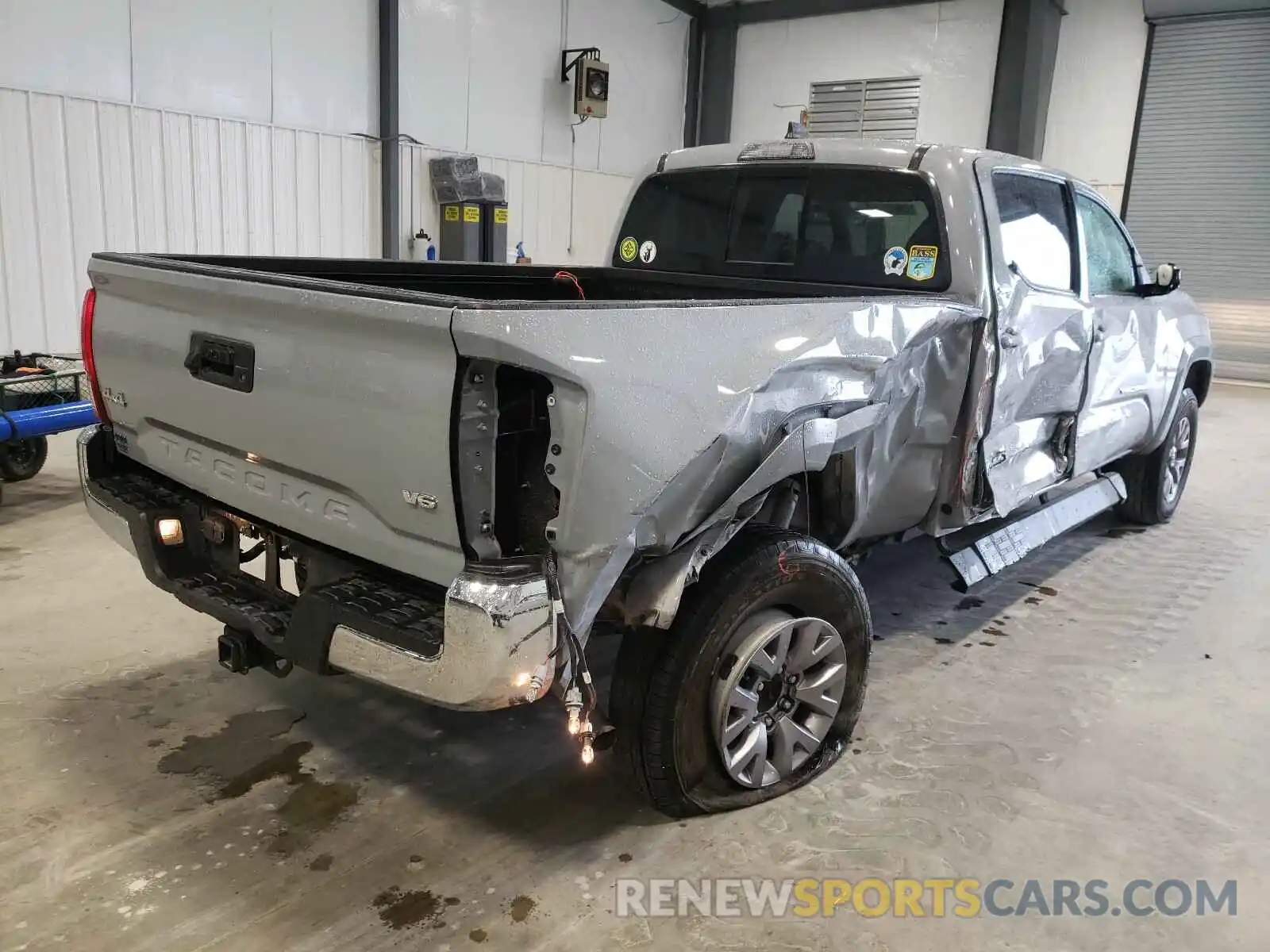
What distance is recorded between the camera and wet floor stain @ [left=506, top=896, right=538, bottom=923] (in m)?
2.14

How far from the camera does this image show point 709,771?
2484mm

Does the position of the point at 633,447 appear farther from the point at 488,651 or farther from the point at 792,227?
the point at 792,227

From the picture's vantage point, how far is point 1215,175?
39.5ft

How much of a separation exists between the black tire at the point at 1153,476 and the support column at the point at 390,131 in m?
6.96

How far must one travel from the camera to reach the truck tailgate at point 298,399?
1.90 metres

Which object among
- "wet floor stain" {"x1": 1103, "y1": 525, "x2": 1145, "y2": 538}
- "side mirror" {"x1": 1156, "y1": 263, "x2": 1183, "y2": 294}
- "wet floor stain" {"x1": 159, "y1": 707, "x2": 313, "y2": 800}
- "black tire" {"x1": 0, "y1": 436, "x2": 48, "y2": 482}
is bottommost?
"wet floor stain" {"x1": 159, "y1": 707, "x2": 313, "y2": 800}

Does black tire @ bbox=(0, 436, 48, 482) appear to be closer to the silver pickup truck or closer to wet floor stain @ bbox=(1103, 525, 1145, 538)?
the silver pickup truck

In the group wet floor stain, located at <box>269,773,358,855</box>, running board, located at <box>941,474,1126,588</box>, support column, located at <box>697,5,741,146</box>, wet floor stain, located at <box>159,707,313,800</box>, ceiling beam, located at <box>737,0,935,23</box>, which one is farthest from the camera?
support column, located at <box>697,5,741,146</box>

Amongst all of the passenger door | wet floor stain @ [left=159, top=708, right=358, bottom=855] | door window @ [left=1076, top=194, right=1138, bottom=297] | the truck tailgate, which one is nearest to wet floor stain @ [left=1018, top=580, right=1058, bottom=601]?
the passenger door

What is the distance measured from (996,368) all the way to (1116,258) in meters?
1.58

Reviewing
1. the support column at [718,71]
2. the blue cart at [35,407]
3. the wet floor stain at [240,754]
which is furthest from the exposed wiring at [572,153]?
the wet floor stain at [240,754]

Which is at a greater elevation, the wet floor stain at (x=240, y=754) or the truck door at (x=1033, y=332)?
the truck door at (x=1033, y=332)

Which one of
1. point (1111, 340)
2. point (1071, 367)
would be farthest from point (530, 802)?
point (1111, 340)

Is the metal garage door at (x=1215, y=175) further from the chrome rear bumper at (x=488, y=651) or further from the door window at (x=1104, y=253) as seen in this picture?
the chrome rear bumper at (x=488, y=651)
